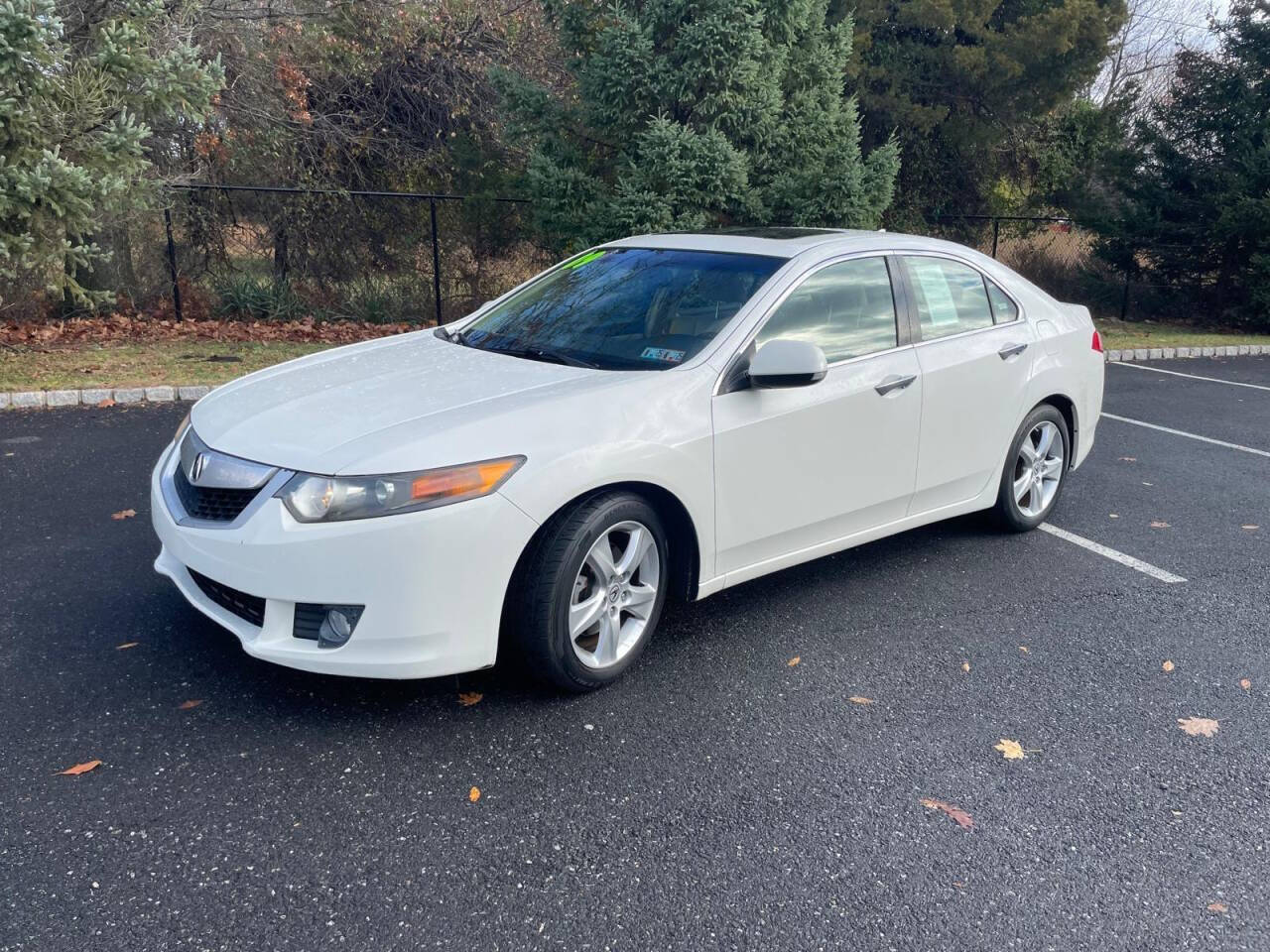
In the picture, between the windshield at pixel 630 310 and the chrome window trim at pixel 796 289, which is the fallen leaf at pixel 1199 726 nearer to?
the chrome window trim at pixel 796 289

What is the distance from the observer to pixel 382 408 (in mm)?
3678

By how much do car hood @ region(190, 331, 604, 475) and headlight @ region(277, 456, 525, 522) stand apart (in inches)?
1.4

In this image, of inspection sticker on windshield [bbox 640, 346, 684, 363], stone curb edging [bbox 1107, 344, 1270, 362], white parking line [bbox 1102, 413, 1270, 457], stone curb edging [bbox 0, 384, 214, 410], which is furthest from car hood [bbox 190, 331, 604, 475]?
stone curb edging [bbox 1107, 344, 1270, 362]

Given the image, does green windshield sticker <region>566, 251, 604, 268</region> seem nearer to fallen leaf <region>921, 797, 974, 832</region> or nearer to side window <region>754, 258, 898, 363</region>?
side window <region>754, 258, 898, 363</region>

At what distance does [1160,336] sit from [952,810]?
15.1 m

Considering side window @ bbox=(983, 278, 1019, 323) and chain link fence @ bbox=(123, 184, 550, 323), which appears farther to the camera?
chain link fence @ bbox=(123, 184, 550, 323)

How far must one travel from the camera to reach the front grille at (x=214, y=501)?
347cm

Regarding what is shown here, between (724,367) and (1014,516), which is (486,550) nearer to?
(724,367)

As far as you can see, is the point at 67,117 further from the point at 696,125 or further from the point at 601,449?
the point at 601,449

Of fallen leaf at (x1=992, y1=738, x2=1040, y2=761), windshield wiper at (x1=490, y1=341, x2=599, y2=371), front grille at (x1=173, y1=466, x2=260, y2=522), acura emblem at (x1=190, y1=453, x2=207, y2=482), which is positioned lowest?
fallen leaf at (x1=992, y1=738, x2=1040, y2=761)

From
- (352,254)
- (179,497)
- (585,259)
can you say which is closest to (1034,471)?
(585,259)

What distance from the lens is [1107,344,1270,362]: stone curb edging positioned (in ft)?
45.4

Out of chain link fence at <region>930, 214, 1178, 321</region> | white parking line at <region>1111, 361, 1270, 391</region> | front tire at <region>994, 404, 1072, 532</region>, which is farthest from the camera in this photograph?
chain link fence at <region>930, 214, 1178, 321</region>

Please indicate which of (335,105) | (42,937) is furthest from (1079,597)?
(335,105)
